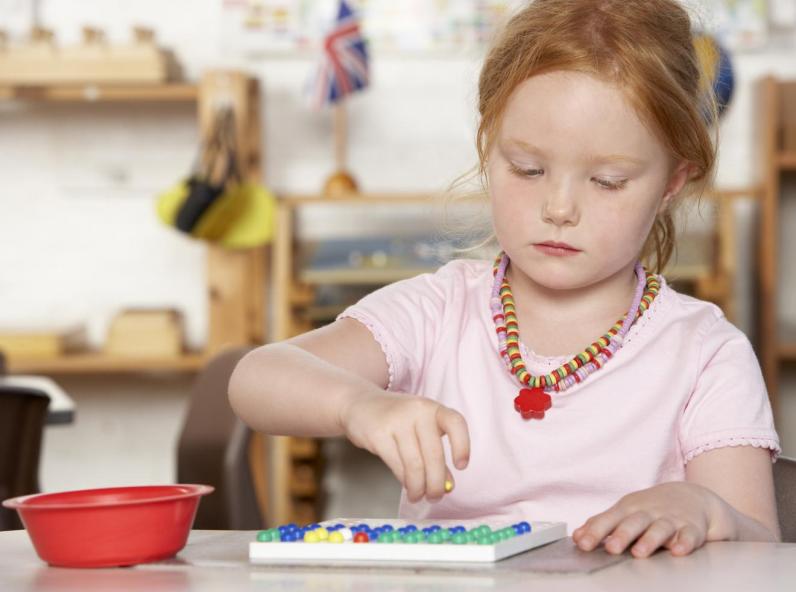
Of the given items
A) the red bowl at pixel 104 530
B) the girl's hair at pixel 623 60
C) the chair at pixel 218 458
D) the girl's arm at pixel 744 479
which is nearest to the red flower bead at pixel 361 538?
the red bowl at pixel 104 530

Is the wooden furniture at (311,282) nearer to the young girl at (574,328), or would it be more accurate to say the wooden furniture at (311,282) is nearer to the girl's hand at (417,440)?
the young girl at (574,328)

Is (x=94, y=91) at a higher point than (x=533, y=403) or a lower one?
higher

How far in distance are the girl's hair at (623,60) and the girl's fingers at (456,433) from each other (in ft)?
1.45

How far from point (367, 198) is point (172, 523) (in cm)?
260

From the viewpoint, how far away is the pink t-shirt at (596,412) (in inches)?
45.8

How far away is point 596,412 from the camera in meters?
1.20

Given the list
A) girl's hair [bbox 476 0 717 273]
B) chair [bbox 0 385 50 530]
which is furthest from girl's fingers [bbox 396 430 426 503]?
chair [bbox 0 385 50 530]

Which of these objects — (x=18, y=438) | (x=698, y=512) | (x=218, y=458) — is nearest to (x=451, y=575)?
(x=698, y=512)

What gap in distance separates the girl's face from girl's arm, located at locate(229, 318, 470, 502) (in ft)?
0.57

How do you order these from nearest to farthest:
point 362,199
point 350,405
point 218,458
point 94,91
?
point 350,405
point 218,458
point 362,199
point 94,91

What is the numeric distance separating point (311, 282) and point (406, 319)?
2.19 meters

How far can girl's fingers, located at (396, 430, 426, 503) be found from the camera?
2.61 ft

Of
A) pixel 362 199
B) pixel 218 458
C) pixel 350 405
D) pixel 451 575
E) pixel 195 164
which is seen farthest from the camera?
pixel 195 164

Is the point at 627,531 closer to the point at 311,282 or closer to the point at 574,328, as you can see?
the point at 574,328
